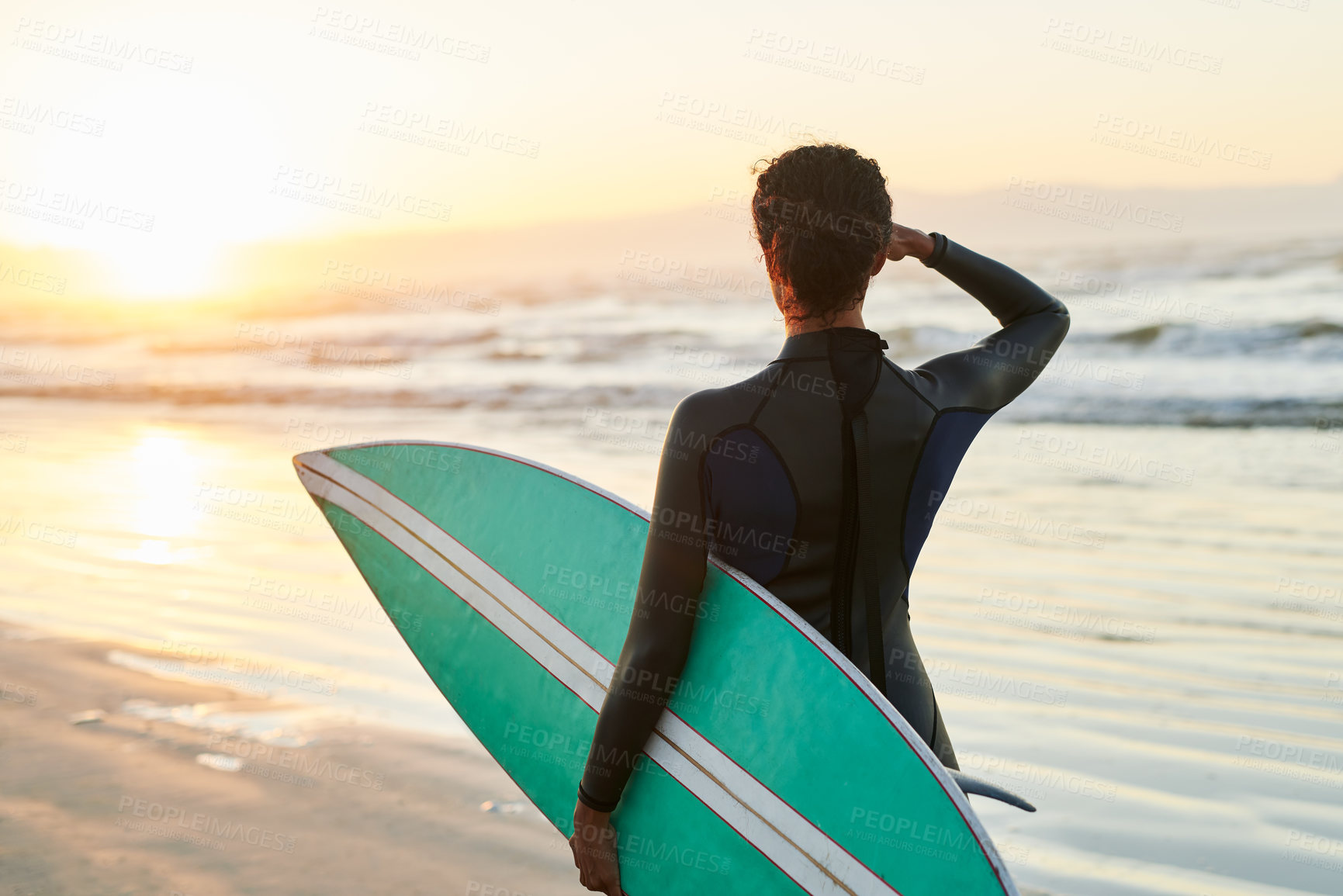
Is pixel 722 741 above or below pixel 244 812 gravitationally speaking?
above

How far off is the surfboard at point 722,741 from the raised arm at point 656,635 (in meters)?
0.09

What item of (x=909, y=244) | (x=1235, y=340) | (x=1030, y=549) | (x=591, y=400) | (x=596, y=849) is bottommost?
(x=596, y=849)

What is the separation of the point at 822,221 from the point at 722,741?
33.3 inches

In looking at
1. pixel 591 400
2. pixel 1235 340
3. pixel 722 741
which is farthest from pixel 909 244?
pixel 1235 340

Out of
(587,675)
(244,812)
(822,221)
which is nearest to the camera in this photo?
(822,221)

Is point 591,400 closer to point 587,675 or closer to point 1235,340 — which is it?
point 1235,340

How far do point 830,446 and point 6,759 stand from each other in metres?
2.95

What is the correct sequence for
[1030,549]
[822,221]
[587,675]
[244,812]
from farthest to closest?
[1030,549]
[244,812]
[587,675]
[822,221]

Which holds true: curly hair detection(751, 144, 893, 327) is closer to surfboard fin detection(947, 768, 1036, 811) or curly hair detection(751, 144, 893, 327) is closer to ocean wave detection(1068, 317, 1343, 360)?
surfboard fin detection(947, 768, 1036, 811)

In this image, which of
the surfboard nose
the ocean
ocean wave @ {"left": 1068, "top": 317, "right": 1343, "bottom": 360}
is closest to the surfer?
the ocean

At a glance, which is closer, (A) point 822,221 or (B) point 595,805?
(A) point 822,221

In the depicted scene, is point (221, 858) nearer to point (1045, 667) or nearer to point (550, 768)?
point (550, 768)

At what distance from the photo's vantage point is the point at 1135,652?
4.11 meters

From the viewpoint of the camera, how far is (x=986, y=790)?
151 cm
